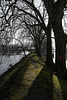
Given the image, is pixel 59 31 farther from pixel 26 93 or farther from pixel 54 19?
pixel 26 93

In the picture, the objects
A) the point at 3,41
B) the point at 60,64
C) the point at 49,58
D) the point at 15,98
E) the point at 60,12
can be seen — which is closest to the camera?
the point at 15,98

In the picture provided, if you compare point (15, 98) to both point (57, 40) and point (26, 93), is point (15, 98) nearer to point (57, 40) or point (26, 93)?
point (26, 93)

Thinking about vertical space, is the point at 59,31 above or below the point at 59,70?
above

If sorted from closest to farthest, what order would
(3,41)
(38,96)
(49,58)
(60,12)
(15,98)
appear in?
(15,98), (38,96), (60,12), (3,41), (49,58)

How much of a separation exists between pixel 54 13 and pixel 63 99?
13.8 ft

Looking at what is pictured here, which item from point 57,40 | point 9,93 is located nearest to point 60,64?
point 57,40

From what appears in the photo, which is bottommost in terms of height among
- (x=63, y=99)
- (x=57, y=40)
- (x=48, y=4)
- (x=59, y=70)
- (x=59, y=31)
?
(x=59, y=70)

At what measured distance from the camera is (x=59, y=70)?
15.0 ft

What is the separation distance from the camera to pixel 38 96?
2158 mm

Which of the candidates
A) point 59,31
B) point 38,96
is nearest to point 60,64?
point 59,31

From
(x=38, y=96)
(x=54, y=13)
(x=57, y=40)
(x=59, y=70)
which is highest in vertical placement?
(x=54, y=13)

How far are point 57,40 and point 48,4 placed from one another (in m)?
2.19

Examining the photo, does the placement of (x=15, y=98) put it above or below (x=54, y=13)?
below

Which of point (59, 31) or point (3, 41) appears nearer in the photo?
point (59, 31)
